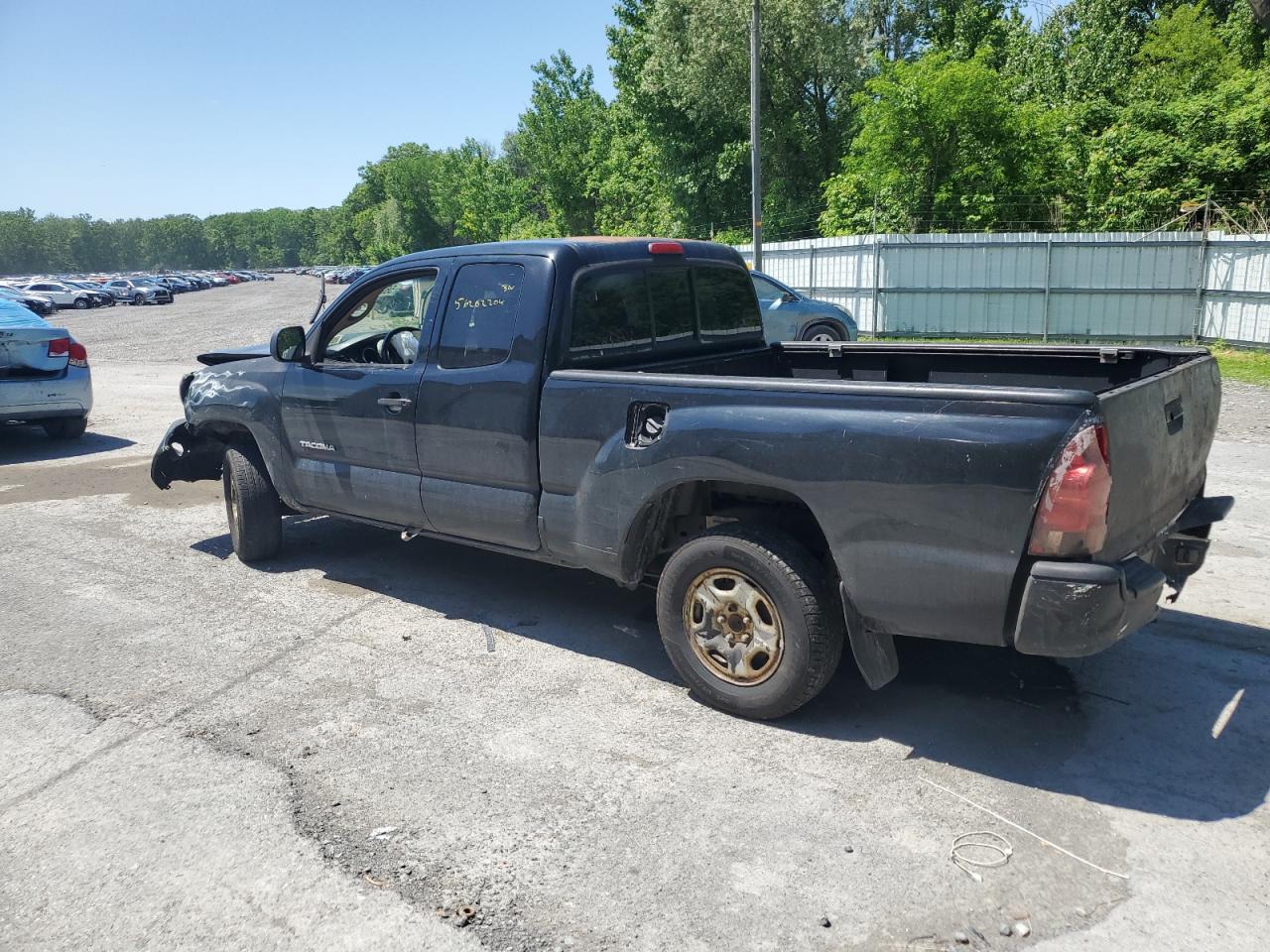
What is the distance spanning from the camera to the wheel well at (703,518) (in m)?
4.07

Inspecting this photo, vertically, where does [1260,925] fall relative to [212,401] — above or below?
below

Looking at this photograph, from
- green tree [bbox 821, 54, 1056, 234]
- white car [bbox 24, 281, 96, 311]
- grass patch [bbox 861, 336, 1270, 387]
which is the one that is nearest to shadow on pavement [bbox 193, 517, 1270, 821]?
grass patch [bbox 861, 336, 1270, 387]

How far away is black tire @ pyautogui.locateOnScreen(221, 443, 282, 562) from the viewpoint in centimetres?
641

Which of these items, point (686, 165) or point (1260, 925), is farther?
point (686, 165)

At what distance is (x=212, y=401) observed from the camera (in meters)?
6.46

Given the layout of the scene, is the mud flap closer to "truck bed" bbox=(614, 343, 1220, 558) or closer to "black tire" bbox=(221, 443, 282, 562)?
"truck bed" bbox=(614, 343, 1220, 558)

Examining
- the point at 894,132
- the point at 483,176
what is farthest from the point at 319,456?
the point at 483,176

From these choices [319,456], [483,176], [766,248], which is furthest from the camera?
[483,176]

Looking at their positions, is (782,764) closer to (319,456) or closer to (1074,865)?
(1074,865)

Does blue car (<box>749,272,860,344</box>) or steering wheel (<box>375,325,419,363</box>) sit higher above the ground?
steering wheel (<box>375,325,419,363</box>)

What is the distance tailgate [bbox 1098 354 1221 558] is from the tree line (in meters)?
17.0

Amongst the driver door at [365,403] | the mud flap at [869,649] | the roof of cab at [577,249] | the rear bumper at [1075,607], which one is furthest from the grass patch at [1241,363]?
the rear bumper at [1075,607]

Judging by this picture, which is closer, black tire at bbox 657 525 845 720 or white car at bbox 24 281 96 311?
black tire at bbox 657 525 845 720

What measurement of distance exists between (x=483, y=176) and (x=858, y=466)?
228ft
